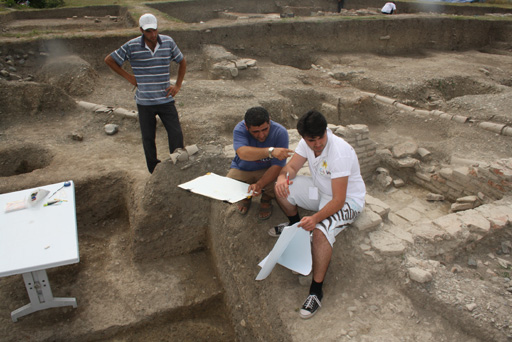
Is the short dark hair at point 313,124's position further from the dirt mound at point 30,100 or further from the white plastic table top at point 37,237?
the dirt mound at point 30,100

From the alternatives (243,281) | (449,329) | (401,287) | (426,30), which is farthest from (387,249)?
(426,30)

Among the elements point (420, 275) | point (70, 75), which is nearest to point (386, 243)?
point (420, 275)

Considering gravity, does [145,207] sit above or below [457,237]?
below

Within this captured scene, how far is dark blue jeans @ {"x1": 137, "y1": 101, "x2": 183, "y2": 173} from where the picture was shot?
4.66 metres

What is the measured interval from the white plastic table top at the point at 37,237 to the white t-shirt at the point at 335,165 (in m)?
2.19

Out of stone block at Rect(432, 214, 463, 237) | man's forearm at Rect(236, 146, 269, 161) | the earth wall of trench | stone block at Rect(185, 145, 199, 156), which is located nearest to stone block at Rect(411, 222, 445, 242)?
stone block at Rect(432, 214, 463, 237)

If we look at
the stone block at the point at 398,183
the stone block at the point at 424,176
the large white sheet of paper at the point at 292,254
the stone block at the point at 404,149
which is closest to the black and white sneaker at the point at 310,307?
the large white sheet of paper at the point at 292,254

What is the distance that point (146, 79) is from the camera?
4535mm

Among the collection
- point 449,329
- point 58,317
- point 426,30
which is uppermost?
point 426,30

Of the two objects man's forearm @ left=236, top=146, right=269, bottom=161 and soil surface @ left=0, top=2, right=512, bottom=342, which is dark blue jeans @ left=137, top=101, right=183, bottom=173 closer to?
soil surface @ left=0, top=2, right=512, bottom=342

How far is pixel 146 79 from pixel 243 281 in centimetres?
278

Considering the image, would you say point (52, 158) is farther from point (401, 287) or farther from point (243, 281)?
point (401, 287)

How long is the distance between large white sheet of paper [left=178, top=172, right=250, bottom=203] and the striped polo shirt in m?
1.58

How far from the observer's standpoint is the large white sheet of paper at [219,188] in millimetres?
3330
